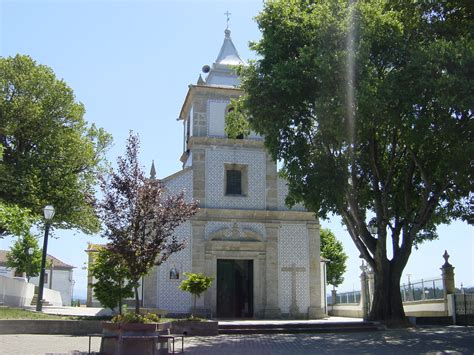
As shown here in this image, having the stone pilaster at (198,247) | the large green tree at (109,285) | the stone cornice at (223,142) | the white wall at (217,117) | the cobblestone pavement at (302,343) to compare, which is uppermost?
the white wall at (217,117)

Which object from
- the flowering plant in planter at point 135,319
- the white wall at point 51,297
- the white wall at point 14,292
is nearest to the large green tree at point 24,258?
the white wall at point 51,297

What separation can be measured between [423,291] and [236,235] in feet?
30.5

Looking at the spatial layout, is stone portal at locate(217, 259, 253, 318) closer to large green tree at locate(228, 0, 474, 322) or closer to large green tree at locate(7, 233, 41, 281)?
large green tree at locate(228, 0, 474, 322)

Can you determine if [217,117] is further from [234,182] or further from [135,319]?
[135,319]

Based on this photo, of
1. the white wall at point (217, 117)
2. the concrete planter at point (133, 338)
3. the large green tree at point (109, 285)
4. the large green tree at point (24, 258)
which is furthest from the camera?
the large green tree at point (24, 258)

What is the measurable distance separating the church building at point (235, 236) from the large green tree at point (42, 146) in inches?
246

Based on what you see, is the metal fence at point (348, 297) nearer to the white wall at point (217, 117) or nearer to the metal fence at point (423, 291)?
the metal fence at point (423, 291)

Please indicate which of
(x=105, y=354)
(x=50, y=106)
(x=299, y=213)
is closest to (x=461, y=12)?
(x=299, y=213)

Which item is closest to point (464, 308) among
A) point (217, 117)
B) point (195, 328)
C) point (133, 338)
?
point (195, 328)

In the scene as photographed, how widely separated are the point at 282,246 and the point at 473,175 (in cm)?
1120

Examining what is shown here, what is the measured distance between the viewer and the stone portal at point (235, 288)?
86.8ft

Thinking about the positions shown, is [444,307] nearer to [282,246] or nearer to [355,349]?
[282,246]

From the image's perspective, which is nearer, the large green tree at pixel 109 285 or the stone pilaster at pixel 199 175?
the large green tree at pixel 109 285

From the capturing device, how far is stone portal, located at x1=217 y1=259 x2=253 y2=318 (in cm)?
2647
